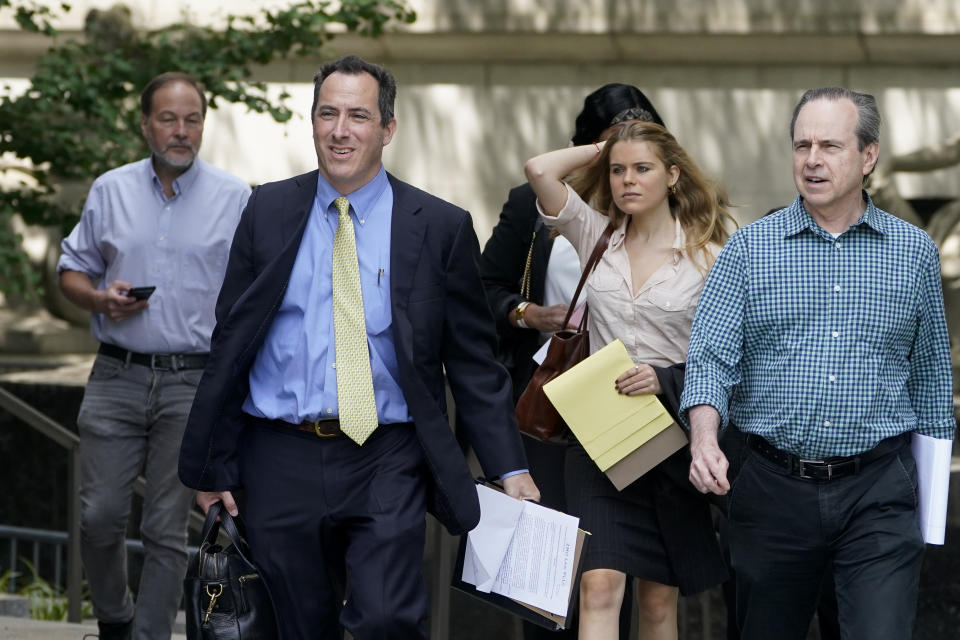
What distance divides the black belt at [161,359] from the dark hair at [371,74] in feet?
6.10

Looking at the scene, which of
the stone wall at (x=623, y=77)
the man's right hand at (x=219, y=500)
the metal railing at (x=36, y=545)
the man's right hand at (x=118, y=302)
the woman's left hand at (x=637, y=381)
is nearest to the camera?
the man's right hand at (x=219, y=500)

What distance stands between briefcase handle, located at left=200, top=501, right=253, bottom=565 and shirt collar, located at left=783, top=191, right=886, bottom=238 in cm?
190

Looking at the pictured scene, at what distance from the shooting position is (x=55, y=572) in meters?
8.90

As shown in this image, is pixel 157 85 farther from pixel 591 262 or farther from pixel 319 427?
pixel 319 427

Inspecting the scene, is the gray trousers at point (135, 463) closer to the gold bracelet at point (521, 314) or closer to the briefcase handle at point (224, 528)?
the gold bracelet at point (521, 314)

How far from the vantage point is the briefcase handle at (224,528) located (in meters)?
4.49

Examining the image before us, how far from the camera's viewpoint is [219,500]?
15.1 ft

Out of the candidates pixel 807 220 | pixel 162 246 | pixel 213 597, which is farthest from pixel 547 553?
pixel 162 246

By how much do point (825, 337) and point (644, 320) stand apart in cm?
84

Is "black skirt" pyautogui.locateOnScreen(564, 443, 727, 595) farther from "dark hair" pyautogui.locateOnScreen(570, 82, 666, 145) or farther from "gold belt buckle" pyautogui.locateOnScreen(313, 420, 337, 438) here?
"dark hair" pyautogui.locateOnScreen(570, 82, 666, 145)

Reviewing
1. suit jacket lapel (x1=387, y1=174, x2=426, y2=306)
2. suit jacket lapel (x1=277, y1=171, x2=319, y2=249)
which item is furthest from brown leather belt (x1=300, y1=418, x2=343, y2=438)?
suit jacket lapel (x1=277, y1=171, x2=319, y2=249)

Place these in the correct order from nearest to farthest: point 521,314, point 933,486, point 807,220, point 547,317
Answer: point 933,486, point 807,220, point 547,317, point 521,314

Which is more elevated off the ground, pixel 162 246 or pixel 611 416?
pixel 162 246

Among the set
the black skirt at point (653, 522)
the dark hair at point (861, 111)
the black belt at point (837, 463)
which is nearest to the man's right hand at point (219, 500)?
the black skirt at point (653, 522)
